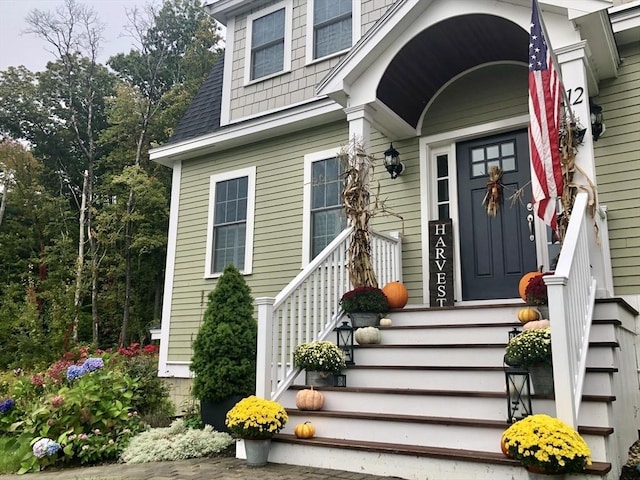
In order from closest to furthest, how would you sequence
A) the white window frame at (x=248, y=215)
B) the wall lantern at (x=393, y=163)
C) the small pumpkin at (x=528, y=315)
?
the small pumpkin at (x=528, y=315) < the wall lantern at (x=393, y=163) < the white window frame at (x=248, y=215)

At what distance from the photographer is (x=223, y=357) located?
5.36m

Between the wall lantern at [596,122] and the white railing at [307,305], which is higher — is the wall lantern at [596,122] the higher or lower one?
the higher one

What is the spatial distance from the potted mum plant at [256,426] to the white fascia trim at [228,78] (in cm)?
559

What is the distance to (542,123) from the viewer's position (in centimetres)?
417

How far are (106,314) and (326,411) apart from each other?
14871mm

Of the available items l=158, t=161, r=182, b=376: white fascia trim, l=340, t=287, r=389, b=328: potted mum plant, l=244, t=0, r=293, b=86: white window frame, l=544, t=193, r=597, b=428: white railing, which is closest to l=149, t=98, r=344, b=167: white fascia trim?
l=158, t=161, r=182, b=376: white fascia trim

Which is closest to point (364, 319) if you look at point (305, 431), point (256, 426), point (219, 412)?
point (305, 431)

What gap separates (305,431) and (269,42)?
6444 millimetres

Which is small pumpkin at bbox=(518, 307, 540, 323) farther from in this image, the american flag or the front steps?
the american flag

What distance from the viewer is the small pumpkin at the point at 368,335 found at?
4.91 m

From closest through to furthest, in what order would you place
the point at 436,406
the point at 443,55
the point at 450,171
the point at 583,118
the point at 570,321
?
the point at 570,321 → the point at 436,406 → the point at 583,118 → the point at 443,55 → the point at 450,171

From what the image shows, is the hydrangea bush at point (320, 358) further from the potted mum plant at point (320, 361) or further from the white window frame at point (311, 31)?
the white window frame at point (311, 31)

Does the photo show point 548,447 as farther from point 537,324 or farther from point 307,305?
point 307,305

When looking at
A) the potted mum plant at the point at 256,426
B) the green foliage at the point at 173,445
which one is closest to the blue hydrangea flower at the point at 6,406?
the green foliage at the point at 173,445
